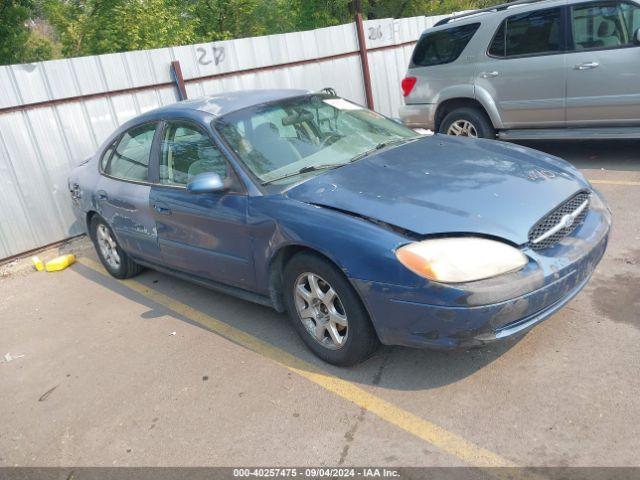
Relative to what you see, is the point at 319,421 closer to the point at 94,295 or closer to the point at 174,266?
the point at 174,266

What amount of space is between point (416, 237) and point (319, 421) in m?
1.12

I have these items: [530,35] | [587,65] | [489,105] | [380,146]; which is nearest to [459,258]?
[380,146]

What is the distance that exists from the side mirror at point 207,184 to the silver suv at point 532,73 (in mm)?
4705

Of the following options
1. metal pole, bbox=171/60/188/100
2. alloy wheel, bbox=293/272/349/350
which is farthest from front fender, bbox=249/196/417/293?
metal pole, bbox=171/60/188/100

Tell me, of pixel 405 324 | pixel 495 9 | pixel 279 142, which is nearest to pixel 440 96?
pixel 495 9

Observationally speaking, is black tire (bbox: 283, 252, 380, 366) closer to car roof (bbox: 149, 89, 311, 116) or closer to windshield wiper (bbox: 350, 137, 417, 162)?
windshield wiper (bbox: 350, 137, 417, 162)

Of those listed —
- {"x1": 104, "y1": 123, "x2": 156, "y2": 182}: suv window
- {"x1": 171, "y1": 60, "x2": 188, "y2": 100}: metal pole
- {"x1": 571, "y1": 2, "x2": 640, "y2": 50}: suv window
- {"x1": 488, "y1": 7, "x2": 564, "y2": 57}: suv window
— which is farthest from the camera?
{"x1": 171, "y1": 60, "x2": 188, "y2": 100}: metal pole

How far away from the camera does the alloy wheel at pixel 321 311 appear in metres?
3.25

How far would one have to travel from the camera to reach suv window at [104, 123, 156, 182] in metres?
4.67

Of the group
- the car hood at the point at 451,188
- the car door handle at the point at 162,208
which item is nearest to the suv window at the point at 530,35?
the car hood at the point at 451,188

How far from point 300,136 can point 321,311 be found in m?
1.37

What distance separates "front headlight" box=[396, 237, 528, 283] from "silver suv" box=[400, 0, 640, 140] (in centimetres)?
436

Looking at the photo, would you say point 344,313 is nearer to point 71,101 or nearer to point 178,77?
point 71,101

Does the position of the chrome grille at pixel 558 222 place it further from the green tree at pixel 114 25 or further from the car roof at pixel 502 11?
A: the green tree at pixel 114 25
